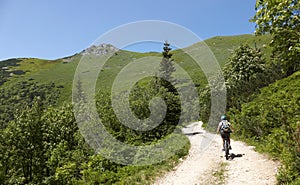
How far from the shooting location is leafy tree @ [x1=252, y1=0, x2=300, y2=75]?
7105 mm

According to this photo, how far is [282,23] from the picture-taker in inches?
295

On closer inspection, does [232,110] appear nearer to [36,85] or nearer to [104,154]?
[104,154]

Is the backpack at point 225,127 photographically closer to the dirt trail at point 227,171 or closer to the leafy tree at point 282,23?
the dirt trail at point 227,171

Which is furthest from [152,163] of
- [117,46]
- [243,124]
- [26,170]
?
[26,170]

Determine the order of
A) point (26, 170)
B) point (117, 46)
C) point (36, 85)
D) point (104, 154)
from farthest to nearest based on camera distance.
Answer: point (36, 85) → point (26, 170) → point (104, 154) → point (117, 46)

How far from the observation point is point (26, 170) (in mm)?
28828

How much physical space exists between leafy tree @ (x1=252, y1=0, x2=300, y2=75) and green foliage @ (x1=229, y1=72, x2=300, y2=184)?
2.91m

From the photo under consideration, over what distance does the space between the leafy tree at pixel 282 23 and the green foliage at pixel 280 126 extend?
2.91 metres

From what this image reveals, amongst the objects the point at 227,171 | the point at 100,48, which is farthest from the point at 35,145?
the point at 227,171

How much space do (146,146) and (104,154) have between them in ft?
9.85

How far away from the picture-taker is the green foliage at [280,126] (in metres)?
8.40

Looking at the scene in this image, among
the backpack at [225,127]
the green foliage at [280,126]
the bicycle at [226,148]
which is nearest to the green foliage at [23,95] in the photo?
the green foliage at [280,126]

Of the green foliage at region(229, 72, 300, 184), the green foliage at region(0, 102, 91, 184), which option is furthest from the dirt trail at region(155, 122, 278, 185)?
the green foliage at region(0, 102, 91, 184)

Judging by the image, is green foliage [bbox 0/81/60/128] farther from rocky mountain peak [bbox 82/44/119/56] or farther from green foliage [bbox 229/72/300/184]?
green foliage [bbox 229/72/300/184]
